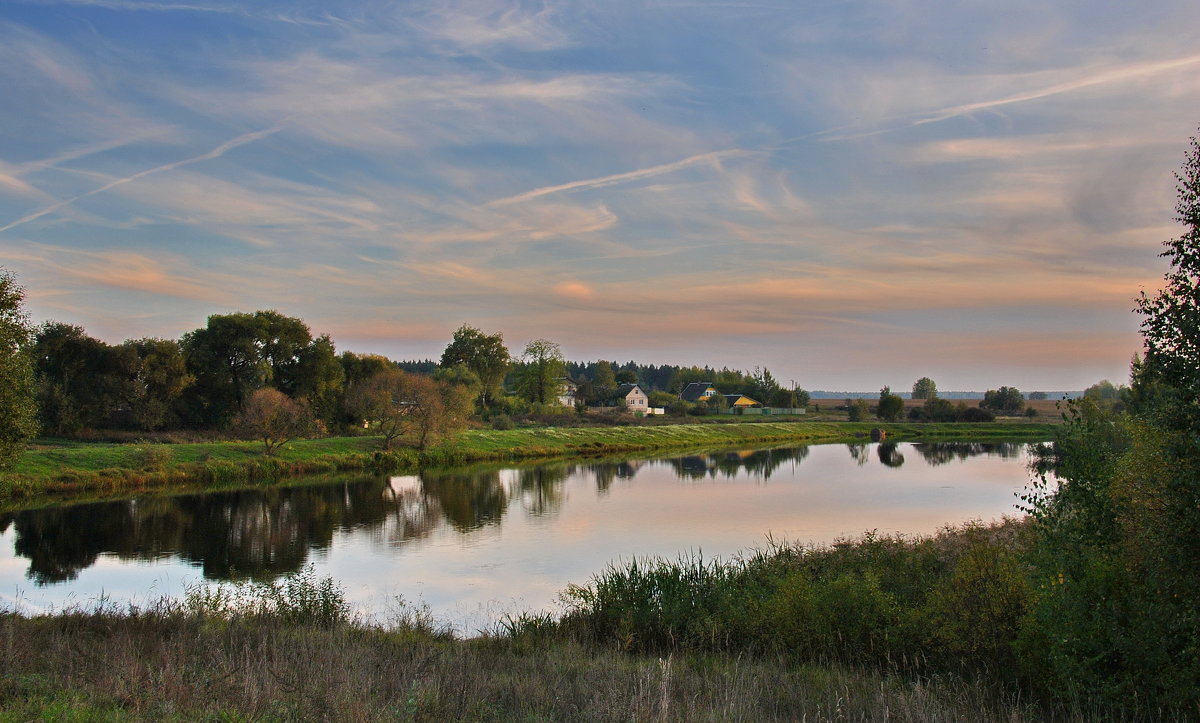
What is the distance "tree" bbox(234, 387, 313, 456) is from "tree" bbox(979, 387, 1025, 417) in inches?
3569

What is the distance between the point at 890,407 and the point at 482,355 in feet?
162

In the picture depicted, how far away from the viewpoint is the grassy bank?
5871 mm

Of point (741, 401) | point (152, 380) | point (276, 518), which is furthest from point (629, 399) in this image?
point (276, 518)

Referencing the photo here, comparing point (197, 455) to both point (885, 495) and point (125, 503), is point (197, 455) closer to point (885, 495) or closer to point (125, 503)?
point (125, 503)

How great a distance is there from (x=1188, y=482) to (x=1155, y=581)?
91cm

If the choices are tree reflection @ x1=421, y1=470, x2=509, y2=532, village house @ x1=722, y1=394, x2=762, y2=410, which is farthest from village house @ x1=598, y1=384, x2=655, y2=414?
tree reflection @ x1=421, y1=470, x2=509, y2=532

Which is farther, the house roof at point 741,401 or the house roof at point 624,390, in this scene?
the house roof at point 741,401

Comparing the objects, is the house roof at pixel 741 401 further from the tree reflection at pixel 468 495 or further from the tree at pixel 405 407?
the tree reflection at pixel 468 495

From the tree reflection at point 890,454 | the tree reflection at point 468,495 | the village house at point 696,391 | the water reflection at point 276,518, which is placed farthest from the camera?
the village house at point 696,391

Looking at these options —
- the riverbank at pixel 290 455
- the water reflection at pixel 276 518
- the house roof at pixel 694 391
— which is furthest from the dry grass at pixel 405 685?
the house roof at pixel 694 391

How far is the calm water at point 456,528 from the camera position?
56.5ft

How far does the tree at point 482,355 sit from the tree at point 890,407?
46118 mm

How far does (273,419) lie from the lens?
40.2 m

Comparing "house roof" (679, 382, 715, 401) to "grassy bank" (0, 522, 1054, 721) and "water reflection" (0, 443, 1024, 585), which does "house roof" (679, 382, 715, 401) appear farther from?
"grassy bank" (0, 522, 1054, 721)
